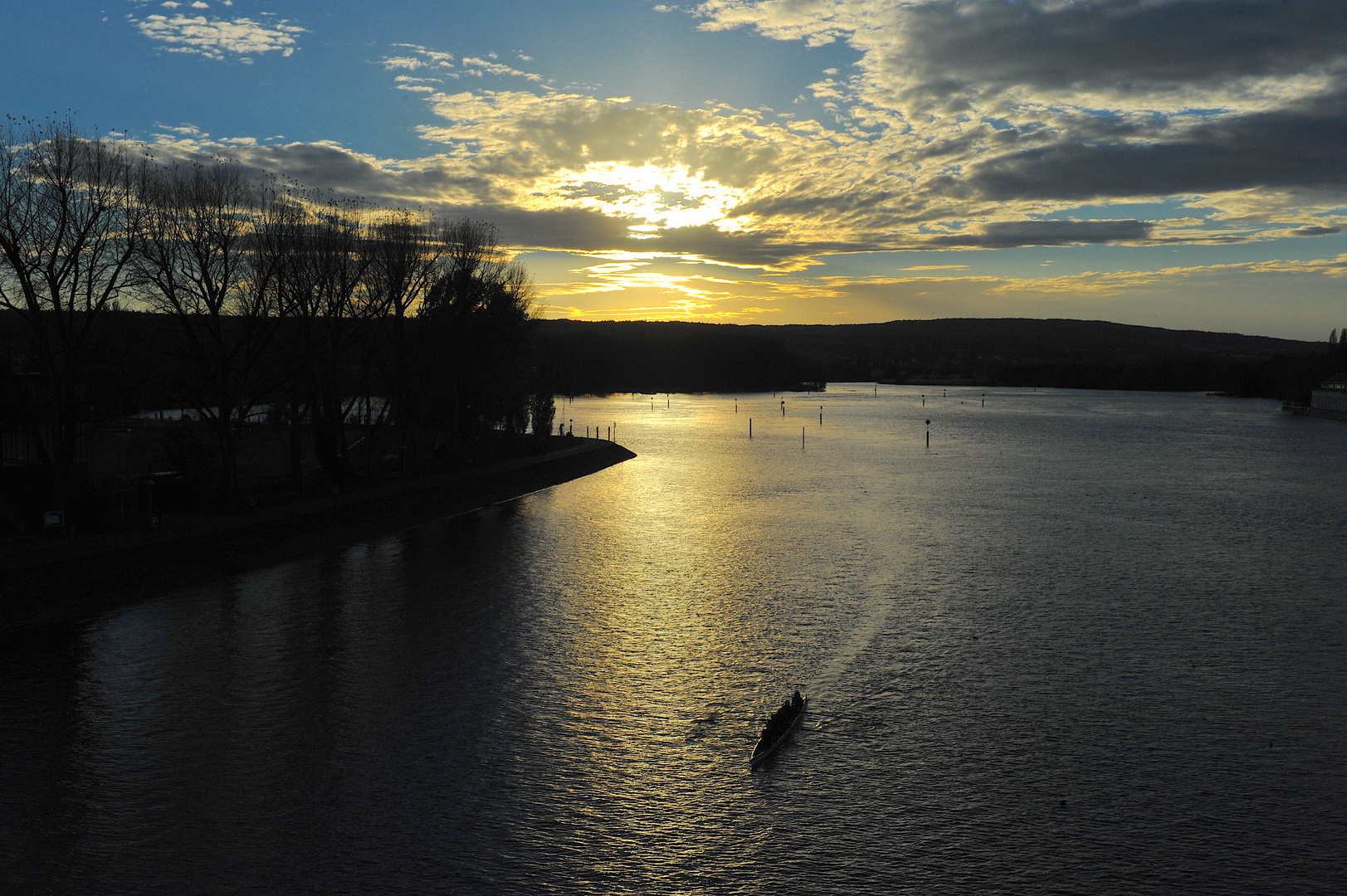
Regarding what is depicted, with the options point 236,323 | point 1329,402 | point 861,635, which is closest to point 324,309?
point 236,323

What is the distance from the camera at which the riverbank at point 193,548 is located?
24828 millimetres

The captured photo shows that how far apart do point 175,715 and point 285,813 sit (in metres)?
5.59

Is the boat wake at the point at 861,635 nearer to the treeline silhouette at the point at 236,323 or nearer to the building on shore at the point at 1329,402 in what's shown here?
the treeline silhouette at the point at 236,323

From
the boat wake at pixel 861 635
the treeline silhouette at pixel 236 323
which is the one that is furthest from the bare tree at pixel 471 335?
the boat wake at pixel 861 635

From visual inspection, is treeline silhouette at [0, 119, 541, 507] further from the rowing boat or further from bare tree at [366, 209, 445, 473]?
the rowing boat

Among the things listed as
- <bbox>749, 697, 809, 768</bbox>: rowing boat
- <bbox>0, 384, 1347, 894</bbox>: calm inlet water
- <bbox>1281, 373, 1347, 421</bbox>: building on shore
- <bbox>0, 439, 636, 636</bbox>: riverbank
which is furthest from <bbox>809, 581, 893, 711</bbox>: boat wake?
<bbox>1281, 373, 1347, 421</bbox>: building on shore

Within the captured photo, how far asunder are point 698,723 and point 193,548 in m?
21.5

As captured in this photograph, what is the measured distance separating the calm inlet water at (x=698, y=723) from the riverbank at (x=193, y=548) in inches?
55.7

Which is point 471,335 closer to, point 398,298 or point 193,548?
point 398,298

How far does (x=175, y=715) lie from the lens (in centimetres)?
1741

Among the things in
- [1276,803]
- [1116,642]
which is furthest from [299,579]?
[1276,803]

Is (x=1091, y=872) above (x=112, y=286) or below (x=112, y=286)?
below

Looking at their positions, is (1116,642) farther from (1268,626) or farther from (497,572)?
(497,572)

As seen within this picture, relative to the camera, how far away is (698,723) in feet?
57.2
